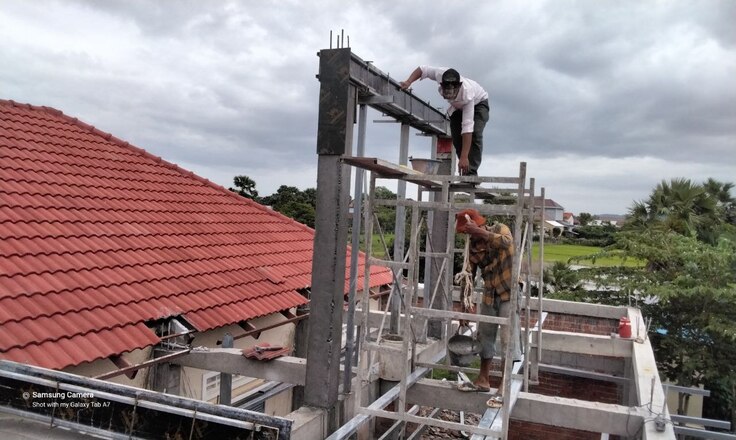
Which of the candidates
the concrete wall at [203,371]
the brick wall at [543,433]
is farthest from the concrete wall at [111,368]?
the brick wall at [543,433]

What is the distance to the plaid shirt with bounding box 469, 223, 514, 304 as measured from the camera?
5043mm

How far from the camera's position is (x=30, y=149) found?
7.87 metres

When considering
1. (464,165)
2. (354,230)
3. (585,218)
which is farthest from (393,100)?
(585,218)

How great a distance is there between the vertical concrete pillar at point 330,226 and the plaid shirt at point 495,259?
1361 mm

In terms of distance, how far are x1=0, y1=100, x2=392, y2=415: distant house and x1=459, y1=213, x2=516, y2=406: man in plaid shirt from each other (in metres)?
2.96

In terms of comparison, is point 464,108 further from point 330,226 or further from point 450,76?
point 330,226

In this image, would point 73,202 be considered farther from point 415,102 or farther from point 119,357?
point 415,102

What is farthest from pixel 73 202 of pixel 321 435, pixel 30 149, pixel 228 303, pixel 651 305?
pixel 651 305

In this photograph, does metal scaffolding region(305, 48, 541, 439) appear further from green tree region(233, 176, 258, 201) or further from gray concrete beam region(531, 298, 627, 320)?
green tree region(233, 176, 258, 201)

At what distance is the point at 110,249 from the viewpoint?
6566 millimetres

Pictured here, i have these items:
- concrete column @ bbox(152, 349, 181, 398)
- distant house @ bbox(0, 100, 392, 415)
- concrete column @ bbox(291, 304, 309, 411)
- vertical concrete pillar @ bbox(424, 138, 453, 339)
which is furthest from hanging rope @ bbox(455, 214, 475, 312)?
concrete column @ bbox(291, 304, 309, 411)

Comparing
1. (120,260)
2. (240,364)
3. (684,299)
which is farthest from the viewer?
(684,299)

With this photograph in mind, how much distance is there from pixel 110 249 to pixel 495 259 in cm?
466

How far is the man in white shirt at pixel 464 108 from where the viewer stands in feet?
17.9
